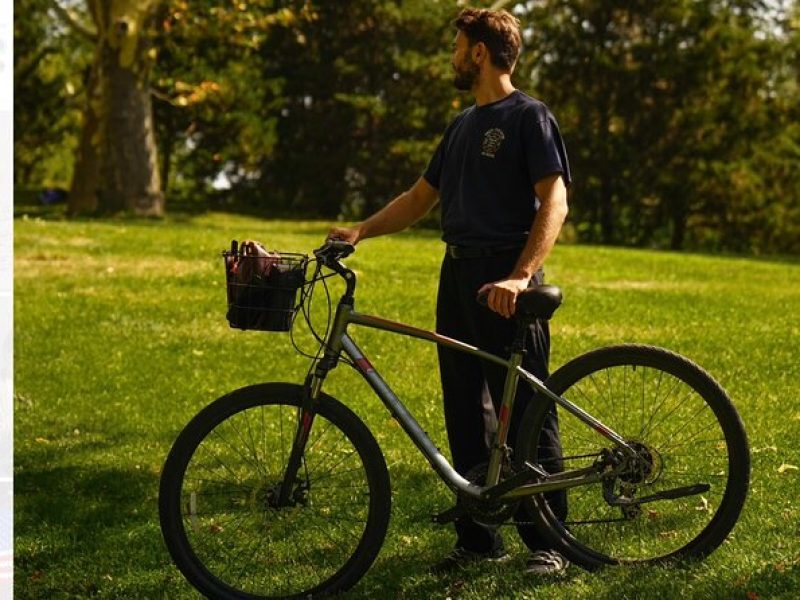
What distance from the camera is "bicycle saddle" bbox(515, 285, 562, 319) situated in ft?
16.0

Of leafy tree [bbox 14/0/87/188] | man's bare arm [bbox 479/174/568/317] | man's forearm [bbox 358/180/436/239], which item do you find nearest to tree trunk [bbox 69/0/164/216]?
leafy tree [bbox 14/0/87/188]

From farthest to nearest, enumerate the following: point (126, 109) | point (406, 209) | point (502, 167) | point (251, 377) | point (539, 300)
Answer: point (126, 109)
point (251, 377)
point (406, 209)
point (502, 167)
point (539, 300)

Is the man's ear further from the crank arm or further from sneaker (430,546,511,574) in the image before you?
sneaker (430,546,511,574)

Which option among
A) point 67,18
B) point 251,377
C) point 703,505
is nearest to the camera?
point 703,505

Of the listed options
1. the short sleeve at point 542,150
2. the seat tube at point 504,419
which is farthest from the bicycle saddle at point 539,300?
the short sleeve at point 542,150

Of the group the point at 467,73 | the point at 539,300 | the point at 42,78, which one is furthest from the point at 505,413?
the point at 42,78

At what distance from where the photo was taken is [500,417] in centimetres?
508

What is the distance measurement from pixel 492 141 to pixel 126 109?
20924 millimetres

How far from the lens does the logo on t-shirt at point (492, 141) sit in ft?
16.8

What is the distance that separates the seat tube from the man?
0.16 meters

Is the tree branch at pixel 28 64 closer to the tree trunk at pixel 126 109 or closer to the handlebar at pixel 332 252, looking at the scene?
the tree trunk at pixel 126 109

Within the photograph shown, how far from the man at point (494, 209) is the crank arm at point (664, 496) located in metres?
0.23

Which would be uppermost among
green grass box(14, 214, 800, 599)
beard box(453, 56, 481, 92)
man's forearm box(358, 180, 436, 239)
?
beard box(453, 56, 481, 92)

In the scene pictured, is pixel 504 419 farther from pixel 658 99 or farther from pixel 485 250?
pixel 658 99
